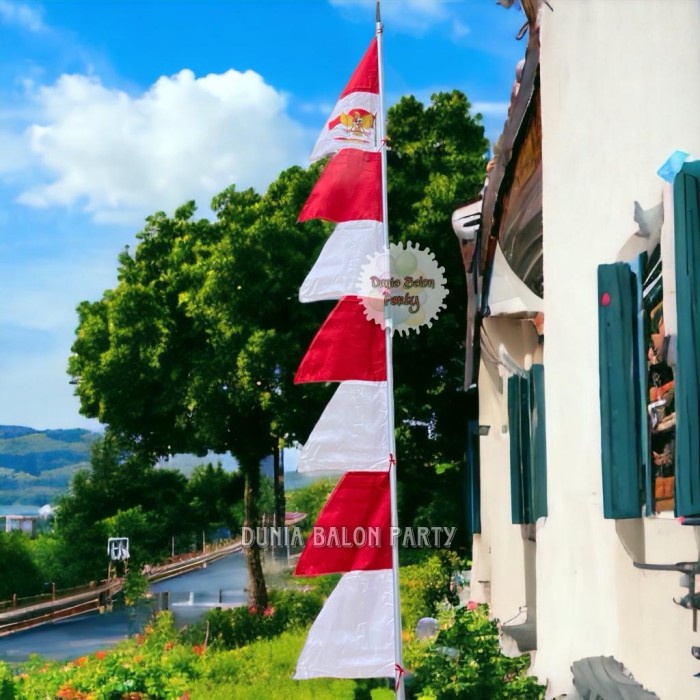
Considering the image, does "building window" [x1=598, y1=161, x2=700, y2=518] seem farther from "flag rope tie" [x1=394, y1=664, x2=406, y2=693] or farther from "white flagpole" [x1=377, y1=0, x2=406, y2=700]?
"flag rope tie" [x1=394, y1=664, x2=406, y2=693]

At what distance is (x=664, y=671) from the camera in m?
3.05

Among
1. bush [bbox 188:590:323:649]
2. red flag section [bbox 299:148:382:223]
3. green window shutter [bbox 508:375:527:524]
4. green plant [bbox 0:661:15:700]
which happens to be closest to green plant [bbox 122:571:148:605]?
bush [bbox 188:590:323:649]

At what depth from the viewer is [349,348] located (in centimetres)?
535

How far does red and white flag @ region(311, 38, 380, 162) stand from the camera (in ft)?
18.2

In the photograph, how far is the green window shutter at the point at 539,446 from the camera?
538 centimetres

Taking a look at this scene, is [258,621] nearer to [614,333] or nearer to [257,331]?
[257,331]

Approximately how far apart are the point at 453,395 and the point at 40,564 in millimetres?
5537

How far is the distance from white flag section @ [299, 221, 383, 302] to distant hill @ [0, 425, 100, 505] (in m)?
8.05

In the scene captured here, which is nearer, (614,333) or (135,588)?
(614,333)

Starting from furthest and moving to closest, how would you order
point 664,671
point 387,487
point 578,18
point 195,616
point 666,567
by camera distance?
point 195,616 < point 387,487 < point 578,18 < point 664,671 < point 666,567

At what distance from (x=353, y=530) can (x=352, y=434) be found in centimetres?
49

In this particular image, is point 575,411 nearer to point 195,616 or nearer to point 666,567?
point 666,567

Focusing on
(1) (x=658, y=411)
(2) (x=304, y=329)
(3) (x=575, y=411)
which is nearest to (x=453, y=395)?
(2) (x=304, y=329)

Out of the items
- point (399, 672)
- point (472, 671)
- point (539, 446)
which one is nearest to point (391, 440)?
point (539, 446)
